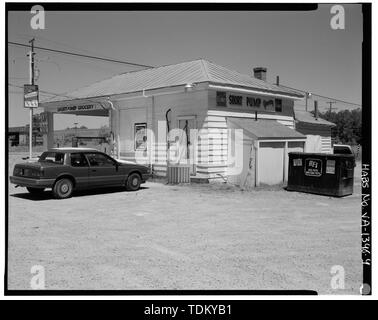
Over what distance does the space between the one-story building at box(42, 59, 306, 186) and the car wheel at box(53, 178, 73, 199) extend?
540cm

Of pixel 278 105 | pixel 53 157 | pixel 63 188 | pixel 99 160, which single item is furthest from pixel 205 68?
pixel 63 188

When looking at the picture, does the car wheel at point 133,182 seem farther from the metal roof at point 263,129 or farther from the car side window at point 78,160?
the metal roof at point 263,129

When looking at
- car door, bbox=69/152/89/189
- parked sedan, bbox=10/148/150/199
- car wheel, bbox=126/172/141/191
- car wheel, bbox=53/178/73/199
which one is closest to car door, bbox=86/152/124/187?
parked sedan, bbox=10/148/150/199

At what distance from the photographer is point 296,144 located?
15.8 meters

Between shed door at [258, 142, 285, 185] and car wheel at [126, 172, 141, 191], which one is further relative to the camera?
shed door at [258, 142, 285, 185]

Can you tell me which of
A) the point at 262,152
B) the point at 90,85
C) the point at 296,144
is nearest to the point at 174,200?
the point at 262,152

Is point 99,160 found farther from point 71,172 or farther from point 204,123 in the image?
point 204,123

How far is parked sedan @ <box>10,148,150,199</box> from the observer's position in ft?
34.8

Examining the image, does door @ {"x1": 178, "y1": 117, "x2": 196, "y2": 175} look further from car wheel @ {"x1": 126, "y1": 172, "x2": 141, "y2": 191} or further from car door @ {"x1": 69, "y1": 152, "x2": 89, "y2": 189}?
car door @ {"x1": 69, "y1": 152, "x2": 89, "y2": 189}

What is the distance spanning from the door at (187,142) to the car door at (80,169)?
4.92 metres

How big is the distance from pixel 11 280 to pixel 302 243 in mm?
4455

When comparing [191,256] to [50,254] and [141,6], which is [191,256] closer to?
[50,254]

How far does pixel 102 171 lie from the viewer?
11977mm

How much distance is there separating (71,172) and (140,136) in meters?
6.97
